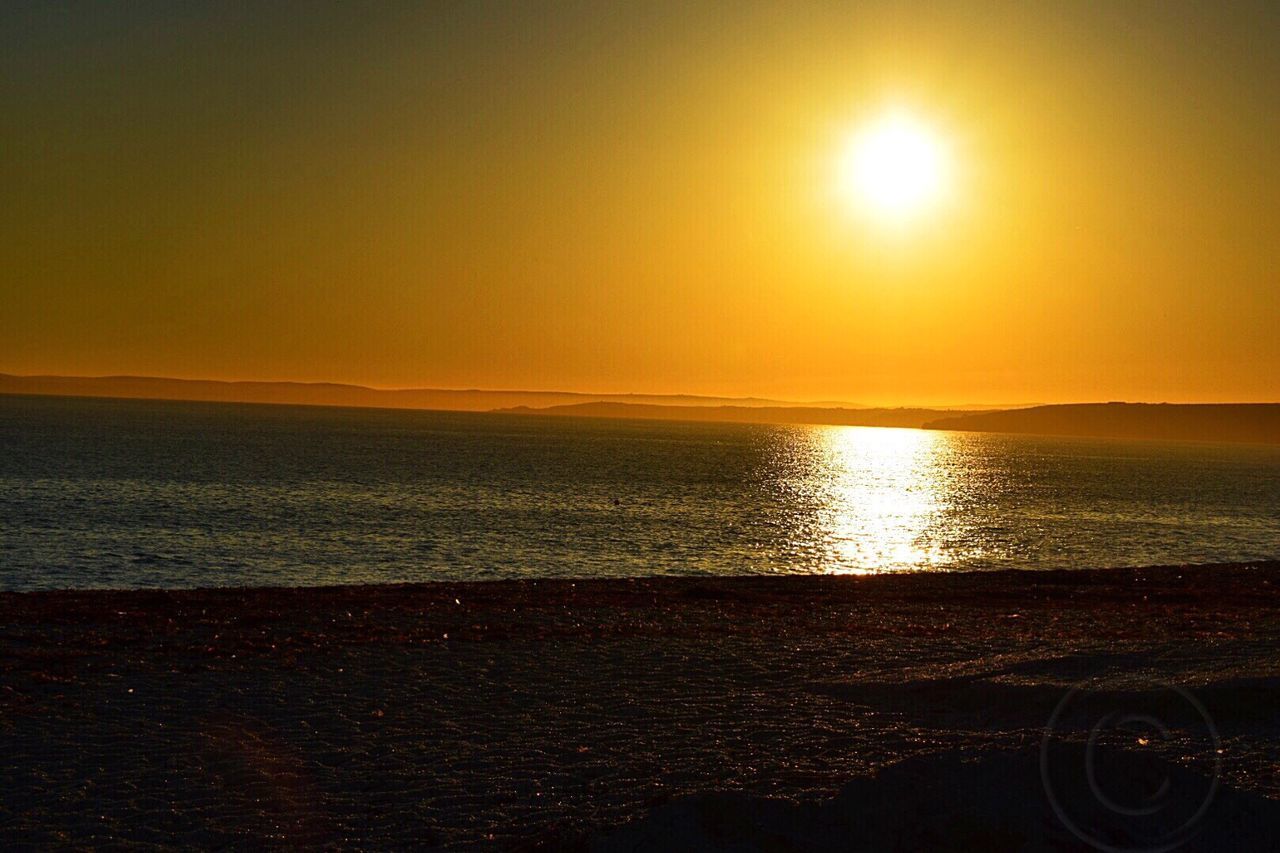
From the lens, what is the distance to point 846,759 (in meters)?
12.3

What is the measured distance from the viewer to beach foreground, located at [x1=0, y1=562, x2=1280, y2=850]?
31.1ft

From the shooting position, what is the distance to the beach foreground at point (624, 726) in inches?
374

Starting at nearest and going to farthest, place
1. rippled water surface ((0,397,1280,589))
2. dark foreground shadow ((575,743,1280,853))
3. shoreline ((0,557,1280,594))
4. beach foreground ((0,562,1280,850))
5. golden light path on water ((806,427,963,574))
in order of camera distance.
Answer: dark foreground shadow ((575,743,1280,853)) → beach foreground ((0,562,1280,850)) → shoreline ((0,557,1280,594)) → rippled water surface ((0,397,1280,589)) → golden light path on water ((806,427,963,574))

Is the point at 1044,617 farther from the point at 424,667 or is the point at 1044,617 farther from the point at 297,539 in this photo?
the point at 297,539

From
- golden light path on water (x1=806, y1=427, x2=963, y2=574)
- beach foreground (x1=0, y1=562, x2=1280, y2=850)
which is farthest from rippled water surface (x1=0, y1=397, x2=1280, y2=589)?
beach foreground (x1=0, y1=562, x2=1280, y2=850)

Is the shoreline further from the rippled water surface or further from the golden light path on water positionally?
the golden light path on water

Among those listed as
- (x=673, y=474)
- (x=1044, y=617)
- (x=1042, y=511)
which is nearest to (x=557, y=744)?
(x=1044, y=617)

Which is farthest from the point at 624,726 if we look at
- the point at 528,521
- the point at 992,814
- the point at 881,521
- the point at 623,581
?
the point at 881,521

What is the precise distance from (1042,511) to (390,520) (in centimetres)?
5222

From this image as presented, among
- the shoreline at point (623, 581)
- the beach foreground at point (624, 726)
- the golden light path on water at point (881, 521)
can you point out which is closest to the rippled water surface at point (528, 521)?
the golden light path on water at point (881, 521)

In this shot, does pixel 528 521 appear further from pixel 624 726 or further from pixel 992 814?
pixel 992 814

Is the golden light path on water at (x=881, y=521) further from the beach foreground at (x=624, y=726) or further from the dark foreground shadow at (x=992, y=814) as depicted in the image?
the dark foreground shadow at (x=992, y=814)

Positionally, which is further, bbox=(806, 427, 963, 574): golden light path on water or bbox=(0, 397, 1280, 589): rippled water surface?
bbox=(806, 427, 963, 574): golden light path on water

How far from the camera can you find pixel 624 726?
14.2 m
